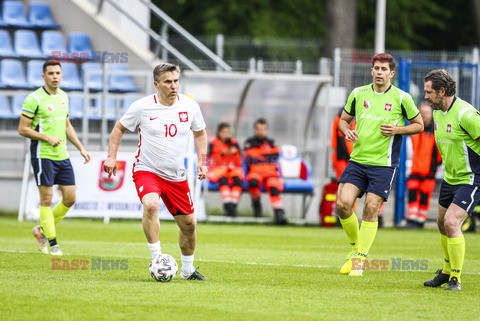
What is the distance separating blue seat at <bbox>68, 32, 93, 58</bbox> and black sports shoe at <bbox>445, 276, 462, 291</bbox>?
15.4m

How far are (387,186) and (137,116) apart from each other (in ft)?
9.11

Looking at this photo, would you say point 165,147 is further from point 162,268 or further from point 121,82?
point 121,82

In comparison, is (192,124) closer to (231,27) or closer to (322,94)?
(322,94)

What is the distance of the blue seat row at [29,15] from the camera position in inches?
864

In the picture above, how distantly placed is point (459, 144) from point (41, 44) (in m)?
15.9

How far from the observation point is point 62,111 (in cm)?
1067

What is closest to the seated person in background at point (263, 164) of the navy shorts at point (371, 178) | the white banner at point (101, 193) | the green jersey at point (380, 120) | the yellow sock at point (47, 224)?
the white banner at point (101, 193)

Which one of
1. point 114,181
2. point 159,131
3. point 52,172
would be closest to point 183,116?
point 159,131

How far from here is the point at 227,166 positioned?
16594mm

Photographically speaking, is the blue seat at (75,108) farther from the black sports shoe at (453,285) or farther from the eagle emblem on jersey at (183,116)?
the black sports shoe at (453,285)

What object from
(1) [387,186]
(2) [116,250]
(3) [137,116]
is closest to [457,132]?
(1) [387,186]

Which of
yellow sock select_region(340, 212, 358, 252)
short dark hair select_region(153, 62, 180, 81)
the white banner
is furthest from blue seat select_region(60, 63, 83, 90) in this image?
short dark hair select_region(153, 62, 180, 81)

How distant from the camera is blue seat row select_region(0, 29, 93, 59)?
833 inches

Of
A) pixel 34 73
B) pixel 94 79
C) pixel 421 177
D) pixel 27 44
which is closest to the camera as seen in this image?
pixel 421 177
